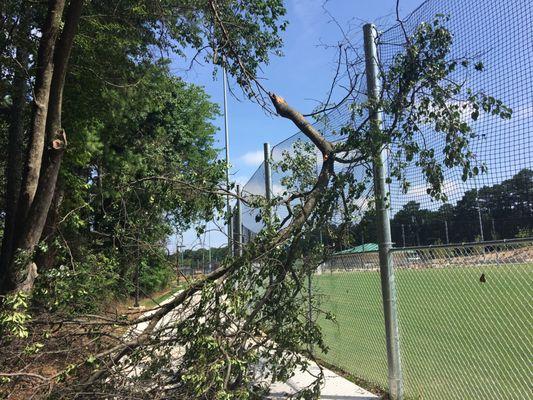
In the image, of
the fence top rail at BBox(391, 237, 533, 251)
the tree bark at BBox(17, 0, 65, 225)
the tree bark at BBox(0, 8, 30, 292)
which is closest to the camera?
the fence top rail at BBox(391, 237, 533, 251)

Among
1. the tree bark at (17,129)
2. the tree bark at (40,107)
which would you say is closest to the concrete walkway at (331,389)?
the tree bark at (40,107)

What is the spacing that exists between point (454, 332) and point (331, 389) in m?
1.62

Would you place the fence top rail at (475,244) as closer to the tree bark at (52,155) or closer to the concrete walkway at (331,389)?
the concrete walkway at (331,389)

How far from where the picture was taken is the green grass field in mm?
4594

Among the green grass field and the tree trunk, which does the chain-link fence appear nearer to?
the green grass field

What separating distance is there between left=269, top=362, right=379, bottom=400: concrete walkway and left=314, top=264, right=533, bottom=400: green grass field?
0.24m

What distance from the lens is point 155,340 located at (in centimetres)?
430

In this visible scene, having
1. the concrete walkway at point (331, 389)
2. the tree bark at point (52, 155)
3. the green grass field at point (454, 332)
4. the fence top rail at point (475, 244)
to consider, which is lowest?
the concrete walkway at point (331, 389)

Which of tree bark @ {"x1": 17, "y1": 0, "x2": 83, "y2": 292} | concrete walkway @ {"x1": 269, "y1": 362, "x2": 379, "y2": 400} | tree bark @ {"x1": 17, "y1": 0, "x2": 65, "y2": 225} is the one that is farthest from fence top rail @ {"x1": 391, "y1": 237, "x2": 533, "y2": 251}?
tree bark @ {"x1": 17, "y1": 0, "x2": 65, "y2": 225}

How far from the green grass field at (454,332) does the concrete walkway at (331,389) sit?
0.24 metres

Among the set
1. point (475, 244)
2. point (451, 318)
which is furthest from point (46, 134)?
point (451, 318)

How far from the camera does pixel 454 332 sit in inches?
211

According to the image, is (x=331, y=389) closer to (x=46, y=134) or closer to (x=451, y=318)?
(x=451, y=318)

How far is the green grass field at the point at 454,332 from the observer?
4.59 meters
